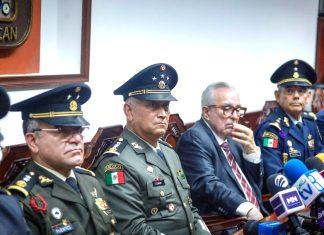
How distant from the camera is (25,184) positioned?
A: 2.38 meters

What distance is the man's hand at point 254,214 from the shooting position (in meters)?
3.22

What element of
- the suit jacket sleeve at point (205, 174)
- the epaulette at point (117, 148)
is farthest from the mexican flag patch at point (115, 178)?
the suit jacket sleeve at point (205, 174)

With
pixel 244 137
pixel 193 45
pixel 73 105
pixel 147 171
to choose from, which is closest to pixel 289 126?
pixel 244 137

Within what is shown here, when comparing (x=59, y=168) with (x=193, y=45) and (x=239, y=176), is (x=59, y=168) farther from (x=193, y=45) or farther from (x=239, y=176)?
(x=193, y=45)

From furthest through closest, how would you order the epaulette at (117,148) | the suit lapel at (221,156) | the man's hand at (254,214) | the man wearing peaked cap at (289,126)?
1. the man wearing peaked cap at (289,126)
2. the suit lapel at (221,156)
3. the man's hand at (254,214)
4. the epaulette at (117,148)

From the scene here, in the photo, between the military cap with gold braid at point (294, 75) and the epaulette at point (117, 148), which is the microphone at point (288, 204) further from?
the military cap with gold braid at point (294, 75)

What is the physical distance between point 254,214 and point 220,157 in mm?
438

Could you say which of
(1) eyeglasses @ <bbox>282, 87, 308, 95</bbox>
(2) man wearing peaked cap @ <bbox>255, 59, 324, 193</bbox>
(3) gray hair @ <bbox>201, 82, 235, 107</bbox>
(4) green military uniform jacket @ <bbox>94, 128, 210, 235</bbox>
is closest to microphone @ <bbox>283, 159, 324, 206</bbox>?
(4) green military uniform jacket @ <bbox>94, 128, 210, 235</bbox>

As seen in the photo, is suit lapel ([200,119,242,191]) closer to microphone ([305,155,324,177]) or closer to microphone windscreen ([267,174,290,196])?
microphone ([305,155,324,177])

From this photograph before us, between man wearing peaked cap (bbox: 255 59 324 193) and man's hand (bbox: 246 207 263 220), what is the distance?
65 cm

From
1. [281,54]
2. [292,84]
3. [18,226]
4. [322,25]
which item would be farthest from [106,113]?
[322,25]

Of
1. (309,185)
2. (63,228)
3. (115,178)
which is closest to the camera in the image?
(309,185)

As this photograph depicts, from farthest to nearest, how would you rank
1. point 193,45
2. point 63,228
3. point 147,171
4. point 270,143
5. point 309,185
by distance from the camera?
1. point 193,45
2. point 270,143
3. point 147,171
4. point 63,228
5. point 309,185

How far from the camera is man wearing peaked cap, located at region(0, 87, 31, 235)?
2.07 metres
